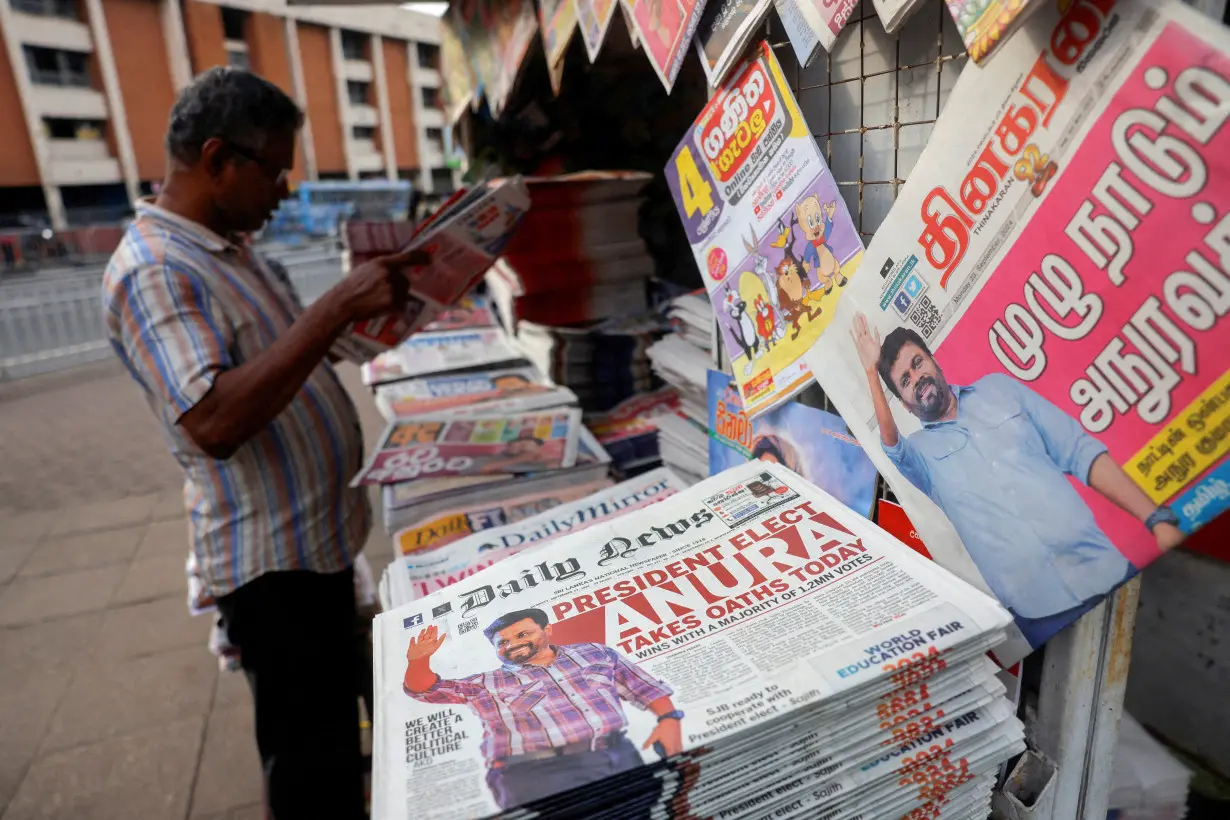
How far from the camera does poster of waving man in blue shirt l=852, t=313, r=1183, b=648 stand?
46 centimetres

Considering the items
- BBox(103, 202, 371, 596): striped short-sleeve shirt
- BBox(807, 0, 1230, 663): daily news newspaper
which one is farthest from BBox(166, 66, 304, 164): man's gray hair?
BBox(807, 0, 1230, 663): daily news newspaper

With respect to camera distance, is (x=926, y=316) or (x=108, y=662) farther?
(x=108, y=662)

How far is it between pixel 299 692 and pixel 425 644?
92cm

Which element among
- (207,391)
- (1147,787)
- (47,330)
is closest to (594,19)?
(207,391)

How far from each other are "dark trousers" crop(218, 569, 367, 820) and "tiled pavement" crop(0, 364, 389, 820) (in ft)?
2.24

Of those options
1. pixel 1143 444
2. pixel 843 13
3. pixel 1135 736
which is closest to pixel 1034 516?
pixel 1143 444

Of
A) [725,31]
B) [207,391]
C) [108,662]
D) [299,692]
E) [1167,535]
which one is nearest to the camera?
[1167,535]

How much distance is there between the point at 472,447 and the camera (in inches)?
53.9

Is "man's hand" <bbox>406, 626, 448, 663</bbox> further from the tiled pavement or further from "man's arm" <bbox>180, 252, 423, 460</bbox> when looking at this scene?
the tiled pavement

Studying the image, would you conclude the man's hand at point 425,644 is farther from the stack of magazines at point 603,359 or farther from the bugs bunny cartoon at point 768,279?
the stack of magazines at point 603,359

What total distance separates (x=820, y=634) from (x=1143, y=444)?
246mm

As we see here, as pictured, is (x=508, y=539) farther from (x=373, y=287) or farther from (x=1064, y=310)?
(x=1064, y=310)

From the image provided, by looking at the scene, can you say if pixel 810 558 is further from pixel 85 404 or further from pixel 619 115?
pixel 85 404

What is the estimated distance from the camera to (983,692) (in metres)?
0.52
